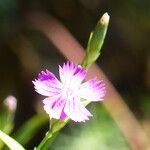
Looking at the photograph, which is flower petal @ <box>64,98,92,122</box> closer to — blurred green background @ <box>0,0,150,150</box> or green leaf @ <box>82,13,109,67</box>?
green leaf @ <box>82,13,109,67</box>

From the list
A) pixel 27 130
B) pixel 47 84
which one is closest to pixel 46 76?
pixel 47 84

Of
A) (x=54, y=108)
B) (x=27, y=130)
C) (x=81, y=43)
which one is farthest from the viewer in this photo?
(x=81, y=43)

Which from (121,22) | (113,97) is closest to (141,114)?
(113,97)

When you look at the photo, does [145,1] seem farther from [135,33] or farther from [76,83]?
[76,83]

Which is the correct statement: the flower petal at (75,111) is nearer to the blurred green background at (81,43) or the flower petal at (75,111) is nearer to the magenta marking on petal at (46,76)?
the magenta marking on petal at (46,76)

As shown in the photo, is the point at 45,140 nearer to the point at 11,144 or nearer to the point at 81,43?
the point at 11,144

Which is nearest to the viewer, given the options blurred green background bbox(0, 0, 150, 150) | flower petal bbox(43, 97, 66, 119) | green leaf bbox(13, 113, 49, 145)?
flower petal bbox(43, 97, 66, 119)

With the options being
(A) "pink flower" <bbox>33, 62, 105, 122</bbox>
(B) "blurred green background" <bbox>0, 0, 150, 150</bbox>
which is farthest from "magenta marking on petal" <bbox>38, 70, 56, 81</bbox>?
(B) "blurred green background" <bbox>0, 0, 150, 150</bbox>

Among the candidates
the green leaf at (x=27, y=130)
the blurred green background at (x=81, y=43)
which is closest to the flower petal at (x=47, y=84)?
the green leaf at (x=27, y=130)
